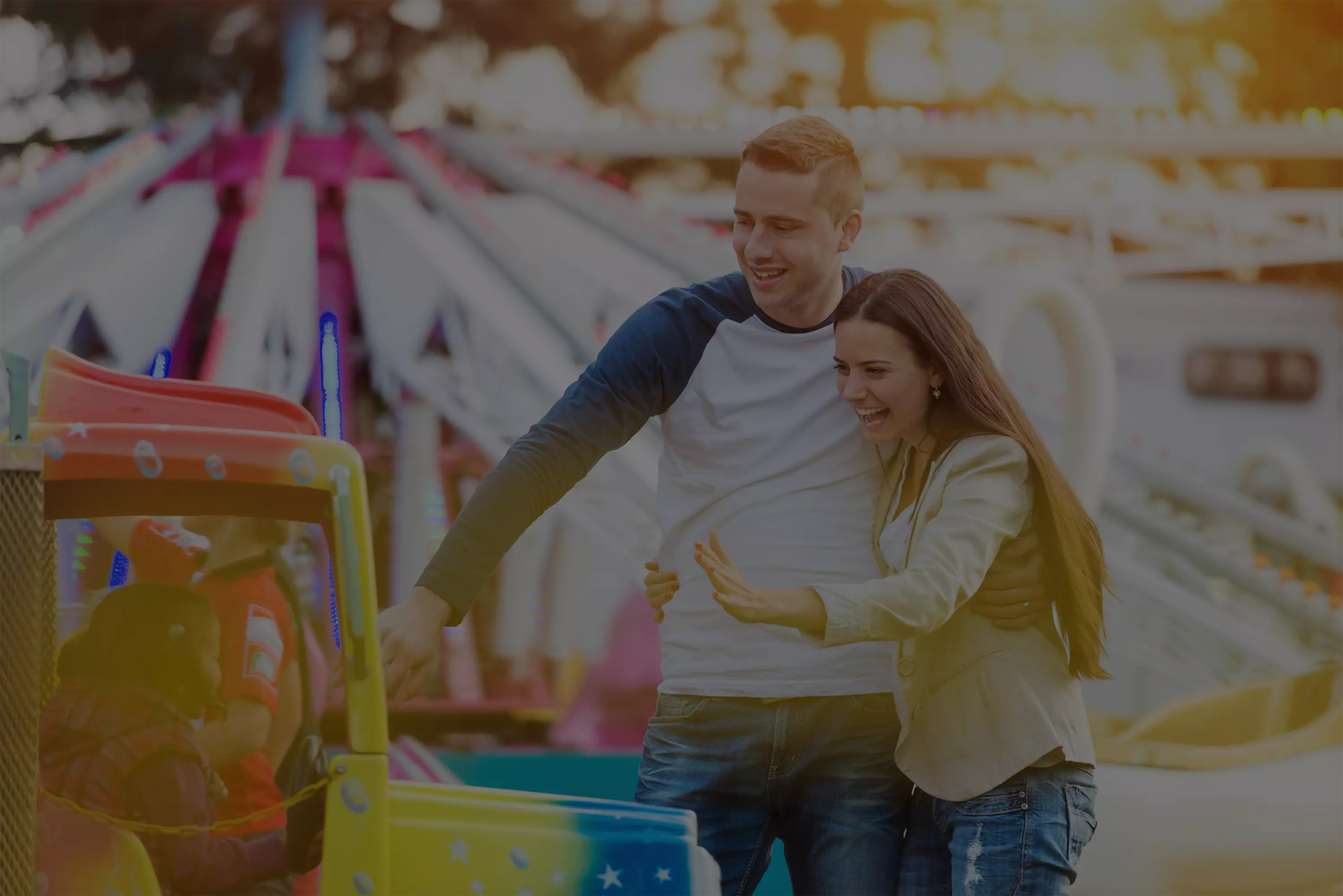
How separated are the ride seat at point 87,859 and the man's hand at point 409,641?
346 millimetres

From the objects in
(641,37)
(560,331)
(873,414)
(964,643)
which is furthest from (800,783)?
(641,37)

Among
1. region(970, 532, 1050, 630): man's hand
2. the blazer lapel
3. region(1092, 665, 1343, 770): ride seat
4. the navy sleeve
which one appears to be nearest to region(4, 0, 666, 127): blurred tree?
region(1092, 665, 1343, 770): ride seat

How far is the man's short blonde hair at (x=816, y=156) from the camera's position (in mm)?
2084

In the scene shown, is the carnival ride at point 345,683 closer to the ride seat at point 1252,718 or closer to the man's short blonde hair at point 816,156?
the man's short blonde hair at point 816,156

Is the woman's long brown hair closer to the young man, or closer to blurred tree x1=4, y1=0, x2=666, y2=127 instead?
the young man

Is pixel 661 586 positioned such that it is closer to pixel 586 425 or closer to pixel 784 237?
pixel 586 425

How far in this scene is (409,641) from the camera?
1.89 metres

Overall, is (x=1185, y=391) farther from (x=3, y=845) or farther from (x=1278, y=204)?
(x=3, y=845)

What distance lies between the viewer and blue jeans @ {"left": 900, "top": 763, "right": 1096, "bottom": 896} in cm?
195

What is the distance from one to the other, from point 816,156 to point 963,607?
667 millimetres

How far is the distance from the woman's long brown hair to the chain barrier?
0.95 m

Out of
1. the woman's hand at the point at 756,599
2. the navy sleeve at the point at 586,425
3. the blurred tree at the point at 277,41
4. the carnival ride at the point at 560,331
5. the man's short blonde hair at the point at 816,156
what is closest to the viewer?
the woman's hand at the point at 756,599

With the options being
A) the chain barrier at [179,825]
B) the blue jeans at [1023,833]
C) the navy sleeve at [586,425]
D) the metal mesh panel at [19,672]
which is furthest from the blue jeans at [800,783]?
the metal mesh panel at [19,672]

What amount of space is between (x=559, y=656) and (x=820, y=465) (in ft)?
9.13
